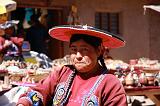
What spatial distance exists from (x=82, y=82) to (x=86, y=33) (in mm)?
336

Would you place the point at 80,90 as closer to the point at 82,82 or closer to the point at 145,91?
the point at 82,82

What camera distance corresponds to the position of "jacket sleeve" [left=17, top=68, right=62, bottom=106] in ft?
9.87

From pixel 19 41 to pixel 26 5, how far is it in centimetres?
248

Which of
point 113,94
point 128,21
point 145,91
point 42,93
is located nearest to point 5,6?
point 145,91

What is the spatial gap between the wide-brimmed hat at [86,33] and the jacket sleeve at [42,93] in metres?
0.27

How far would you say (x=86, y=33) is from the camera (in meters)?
3.05

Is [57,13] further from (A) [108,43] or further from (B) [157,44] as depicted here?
(A) [108,43]

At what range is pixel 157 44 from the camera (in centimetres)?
1343

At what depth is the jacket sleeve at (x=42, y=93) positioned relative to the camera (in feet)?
9.87

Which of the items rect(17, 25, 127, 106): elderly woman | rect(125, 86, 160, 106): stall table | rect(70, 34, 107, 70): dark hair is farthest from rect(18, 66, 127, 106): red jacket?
rect(125, 86, 160, 106): stall table

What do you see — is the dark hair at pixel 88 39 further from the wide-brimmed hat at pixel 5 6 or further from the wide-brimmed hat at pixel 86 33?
the wide-brimmed hat at pixel 5 6

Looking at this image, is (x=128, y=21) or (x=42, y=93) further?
(x=128, y=21)

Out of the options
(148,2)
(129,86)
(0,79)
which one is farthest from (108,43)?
(148,2)

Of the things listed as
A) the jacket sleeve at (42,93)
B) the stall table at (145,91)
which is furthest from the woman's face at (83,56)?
the stall table at (145,91)
